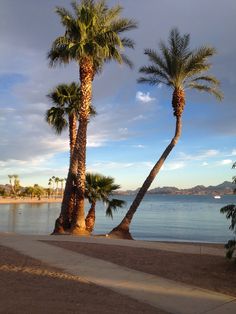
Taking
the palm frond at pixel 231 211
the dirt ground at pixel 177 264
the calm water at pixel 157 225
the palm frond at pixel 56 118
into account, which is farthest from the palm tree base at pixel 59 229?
the palm frond at pixel 231 211

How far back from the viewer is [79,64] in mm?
19984

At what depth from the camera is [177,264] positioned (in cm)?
950

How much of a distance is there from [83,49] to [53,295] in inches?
552

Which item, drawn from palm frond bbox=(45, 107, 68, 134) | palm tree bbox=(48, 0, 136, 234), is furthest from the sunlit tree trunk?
palm frond bbox=(45, 107, 68, 134)

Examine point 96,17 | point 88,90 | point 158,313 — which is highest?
point 96,17

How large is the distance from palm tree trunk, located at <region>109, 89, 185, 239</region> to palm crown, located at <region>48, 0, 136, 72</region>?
11.0 feet

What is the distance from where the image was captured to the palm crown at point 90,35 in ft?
63.2

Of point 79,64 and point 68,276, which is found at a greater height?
point 79,64

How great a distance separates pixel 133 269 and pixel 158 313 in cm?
282

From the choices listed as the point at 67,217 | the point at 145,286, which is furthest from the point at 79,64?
the point at 145,286

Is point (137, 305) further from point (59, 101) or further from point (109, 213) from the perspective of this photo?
point (59, 101)

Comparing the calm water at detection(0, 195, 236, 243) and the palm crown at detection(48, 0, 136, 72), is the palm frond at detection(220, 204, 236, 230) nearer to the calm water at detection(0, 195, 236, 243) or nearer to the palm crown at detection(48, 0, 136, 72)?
the palm crown at detection(48, 0, 136, 72)

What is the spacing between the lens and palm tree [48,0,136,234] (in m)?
19.2

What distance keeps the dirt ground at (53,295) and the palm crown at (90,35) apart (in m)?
12.7
